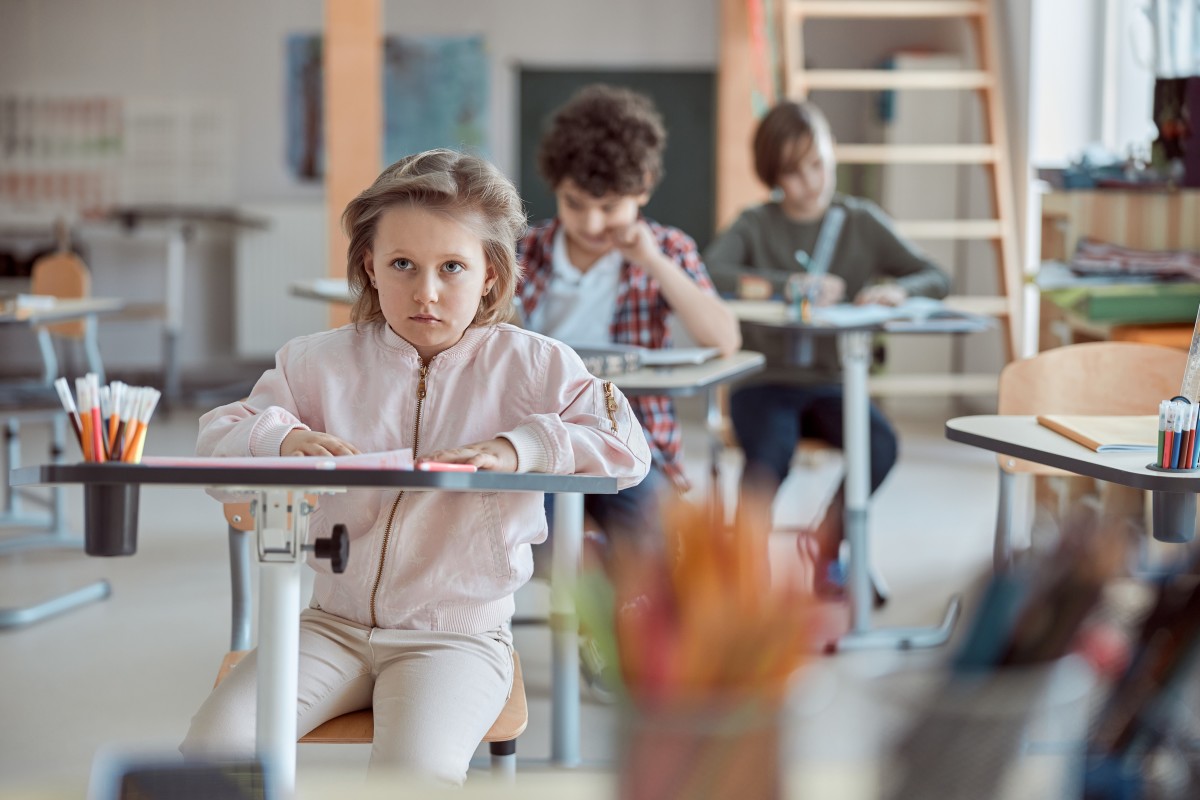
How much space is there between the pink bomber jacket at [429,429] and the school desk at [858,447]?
57.1 inches

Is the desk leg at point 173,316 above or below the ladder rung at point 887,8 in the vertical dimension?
below

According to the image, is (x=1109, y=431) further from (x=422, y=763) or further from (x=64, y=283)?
(x=64, y=283)

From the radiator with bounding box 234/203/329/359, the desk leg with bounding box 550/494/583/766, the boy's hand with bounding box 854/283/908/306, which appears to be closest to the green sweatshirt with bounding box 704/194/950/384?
the boy's hand with bounding box 854/283/908/306

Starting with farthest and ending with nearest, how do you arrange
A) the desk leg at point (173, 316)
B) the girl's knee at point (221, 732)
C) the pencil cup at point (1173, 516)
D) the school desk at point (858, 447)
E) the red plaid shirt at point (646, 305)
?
the desk leg at point (173, 316) < the school desk at point (858, 447) < the red plaid shirt at point (646, 305) < the pencil cup at point (1173, 516) < the girl's knee at point (221, 732)

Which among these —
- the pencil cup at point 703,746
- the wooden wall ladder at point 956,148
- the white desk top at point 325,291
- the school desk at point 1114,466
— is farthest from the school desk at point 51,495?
the pencil cup at point 703,746

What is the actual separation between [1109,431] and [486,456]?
1.03 meters

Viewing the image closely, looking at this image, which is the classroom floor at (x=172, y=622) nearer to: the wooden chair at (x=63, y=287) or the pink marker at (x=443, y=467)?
the pink marker at (x=443, y=467)

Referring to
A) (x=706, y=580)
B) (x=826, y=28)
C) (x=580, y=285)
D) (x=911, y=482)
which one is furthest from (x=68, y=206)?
(x=706, y=580)

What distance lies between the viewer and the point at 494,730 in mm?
1572

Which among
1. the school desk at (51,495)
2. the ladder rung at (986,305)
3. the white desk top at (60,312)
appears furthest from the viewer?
the ladder rung at (986,305)

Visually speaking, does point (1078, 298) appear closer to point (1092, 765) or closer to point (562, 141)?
point (562, 141)

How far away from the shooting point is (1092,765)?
62 cm

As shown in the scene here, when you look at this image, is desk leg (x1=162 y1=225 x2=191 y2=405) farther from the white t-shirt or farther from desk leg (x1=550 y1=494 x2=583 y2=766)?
desk leg (x1=550 y1=494 x2=583 y2=766)

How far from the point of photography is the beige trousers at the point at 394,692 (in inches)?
57.6
